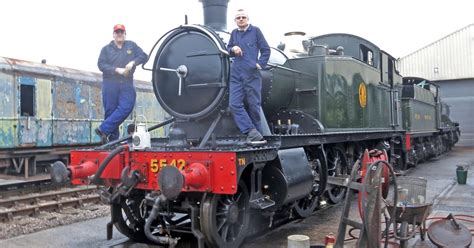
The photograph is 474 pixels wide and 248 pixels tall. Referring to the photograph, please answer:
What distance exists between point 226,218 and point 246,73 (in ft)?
5.05

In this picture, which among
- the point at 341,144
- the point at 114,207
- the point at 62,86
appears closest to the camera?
the point at 114,207

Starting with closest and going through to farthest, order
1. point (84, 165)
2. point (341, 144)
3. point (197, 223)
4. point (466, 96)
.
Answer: point (197, 223)
point (84, 165)
point (341, 144)
point (466, 96)

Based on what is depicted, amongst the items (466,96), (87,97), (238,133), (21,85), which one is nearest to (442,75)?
(466,96)

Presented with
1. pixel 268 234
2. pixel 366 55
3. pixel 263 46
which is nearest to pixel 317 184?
pixel 268 234

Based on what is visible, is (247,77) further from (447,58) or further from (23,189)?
(447,58)

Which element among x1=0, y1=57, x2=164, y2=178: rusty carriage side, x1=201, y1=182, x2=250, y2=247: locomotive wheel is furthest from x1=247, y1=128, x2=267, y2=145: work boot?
x1=0, y1=57, x2=164, y2=178: rusty carriage side

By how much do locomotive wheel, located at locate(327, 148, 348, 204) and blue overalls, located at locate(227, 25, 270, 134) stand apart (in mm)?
2477

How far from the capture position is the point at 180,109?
5410 millimetres

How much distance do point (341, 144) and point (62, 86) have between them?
9.19 meters

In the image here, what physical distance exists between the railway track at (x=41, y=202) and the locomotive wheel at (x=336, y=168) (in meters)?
4.24

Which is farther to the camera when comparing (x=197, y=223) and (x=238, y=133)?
(x=238, y=133)

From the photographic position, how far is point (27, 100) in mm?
12383

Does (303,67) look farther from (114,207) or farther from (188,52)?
(114,207)

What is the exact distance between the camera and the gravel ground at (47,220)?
6188 mm
